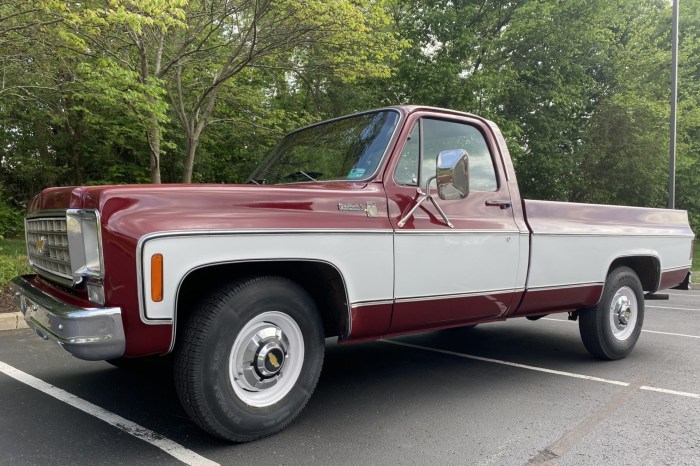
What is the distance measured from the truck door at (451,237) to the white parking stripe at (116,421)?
143cm

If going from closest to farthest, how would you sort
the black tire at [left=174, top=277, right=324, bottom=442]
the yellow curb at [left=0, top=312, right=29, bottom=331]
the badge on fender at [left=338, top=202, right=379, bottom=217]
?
the black tire at [left=174, top=277, right=324, bottom=442], the badge on fender at [left=338, top=202, right=379, bottom=217], the yellow curb at [left=0, top=312, right=29, bottom=331]

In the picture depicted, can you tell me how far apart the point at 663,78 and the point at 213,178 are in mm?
17337

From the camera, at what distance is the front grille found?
2896mm

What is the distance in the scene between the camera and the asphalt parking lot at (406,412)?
290 cm

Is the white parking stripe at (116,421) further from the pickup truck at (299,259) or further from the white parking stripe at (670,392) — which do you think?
the white parking stripe at (670,392)

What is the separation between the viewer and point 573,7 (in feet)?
57.4

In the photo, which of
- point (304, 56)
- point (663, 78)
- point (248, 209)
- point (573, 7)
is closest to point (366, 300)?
point (248, 209)

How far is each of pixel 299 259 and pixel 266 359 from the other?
23.2 inches

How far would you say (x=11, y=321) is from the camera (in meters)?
6.17

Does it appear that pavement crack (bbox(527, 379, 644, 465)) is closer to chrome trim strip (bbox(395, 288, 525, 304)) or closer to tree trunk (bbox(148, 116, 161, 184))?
chrome trim strip (bbox(395, 288, 525, 304))

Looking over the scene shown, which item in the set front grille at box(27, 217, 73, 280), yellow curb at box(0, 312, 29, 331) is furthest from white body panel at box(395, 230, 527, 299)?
yellow curb at box(0, 312, 29, 331)

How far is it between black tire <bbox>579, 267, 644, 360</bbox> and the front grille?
424 centimetres

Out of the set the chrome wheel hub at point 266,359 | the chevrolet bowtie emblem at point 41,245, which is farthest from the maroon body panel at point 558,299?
the chevrolet bowtie emblem at point 41,245

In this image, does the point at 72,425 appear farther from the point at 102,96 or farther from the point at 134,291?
the point at 102,96
